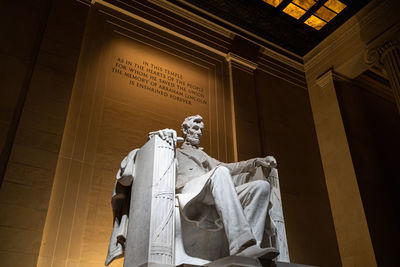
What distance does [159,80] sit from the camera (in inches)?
252

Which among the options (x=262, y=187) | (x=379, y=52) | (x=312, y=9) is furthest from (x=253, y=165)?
(x=312, y=9)

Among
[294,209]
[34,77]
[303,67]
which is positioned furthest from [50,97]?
[303,67]

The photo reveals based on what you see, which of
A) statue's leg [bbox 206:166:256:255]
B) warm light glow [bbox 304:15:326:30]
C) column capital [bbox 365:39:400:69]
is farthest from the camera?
warm light glow [bbox 304:15:326:30]

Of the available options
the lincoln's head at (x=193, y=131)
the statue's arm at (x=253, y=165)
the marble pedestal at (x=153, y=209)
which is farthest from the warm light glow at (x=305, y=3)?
the marble pedestal at (x=153, y=209)

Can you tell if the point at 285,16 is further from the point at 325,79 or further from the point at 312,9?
the point at 325,79

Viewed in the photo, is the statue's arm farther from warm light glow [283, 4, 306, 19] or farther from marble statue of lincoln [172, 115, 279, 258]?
warm light glow [283, 4, 306, 19]

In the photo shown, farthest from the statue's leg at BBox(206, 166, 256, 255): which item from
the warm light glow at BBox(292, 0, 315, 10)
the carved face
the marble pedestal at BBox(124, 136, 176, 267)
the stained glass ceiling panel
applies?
the warm light glow at BBox(292, 0, 315, 10)

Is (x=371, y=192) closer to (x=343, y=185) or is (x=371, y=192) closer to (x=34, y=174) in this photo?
(x=343, y=185)

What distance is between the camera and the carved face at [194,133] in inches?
175

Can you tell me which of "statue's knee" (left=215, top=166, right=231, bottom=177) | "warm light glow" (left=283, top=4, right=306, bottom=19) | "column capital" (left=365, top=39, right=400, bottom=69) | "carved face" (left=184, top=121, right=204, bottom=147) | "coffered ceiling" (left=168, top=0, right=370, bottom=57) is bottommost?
"statue's knee" (left=215, top=166, right=231, bottom=177)

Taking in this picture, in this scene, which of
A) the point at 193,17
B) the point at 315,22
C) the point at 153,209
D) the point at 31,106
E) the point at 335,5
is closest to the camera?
the point at 153,209

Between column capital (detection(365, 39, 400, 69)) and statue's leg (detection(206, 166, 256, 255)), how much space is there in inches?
204

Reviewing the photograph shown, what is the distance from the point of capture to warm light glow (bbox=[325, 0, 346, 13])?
8.09 m

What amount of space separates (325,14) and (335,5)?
10.5 inches
